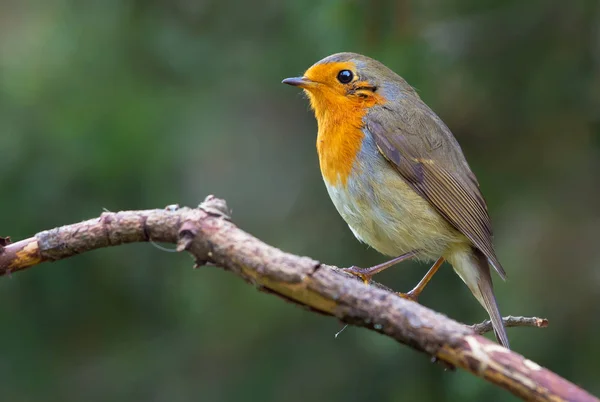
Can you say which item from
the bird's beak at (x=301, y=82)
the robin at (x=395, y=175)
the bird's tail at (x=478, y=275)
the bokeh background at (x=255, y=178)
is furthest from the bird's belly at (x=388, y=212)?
the bokeh background at (x=255, y=178)

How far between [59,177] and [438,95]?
255 cm

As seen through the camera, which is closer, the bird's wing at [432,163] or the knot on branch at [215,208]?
the knot on branch at [215,208]

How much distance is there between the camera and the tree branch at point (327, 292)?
6.77 ft

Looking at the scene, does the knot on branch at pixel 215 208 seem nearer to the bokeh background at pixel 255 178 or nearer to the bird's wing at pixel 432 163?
the bird's wing at pixel 432 163

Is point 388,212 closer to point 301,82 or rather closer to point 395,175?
point 395,175

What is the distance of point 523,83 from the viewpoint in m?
5.05

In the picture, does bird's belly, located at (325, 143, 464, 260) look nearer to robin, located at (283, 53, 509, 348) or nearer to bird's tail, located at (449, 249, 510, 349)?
robin, located at (283, 53, 509, 348)

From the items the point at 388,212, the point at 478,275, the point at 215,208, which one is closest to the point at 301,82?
the point at 388,212

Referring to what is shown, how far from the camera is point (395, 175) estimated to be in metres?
4.03

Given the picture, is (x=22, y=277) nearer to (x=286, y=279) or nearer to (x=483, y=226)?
(x=483, y=226)

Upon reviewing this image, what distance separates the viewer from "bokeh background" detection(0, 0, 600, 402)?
16.3 ft

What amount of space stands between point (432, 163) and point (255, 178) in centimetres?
223

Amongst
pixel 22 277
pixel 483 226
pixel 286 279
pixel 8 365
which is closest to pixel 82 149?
pixel 22 277

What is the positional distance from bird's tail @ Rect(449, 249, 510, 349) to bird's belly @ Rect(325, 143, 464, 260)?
13 centimetres
